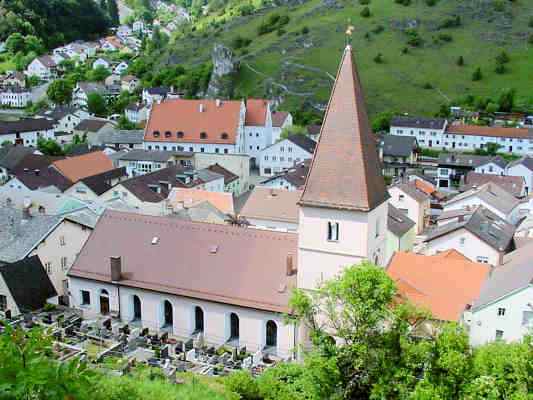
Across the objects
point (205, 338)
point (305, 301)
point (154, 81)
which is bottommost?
point (205, 338)

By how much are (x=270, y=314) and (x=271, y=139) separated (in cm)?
7384

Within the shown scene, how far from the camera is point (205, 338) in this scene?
35.2m

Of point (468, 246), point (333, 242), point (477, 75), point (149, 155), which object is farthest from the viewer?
point (477, 75)

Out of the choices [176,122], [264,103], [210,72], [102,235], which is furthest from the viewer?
[210,72]

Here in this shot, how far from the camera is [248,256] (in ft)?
116

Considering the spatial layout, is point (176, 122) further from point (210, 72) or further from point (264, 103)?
point (210, 72)

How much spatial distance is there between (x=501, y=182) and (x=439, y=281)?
154ft

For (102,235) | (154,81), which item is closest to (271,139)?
(154,81)

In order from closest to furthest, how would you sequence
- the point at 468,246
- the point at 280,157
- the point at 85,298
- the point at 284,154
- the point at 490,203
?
the point at 85,298 → the point at 468,246 → the point at 490,203 → the point at 284,154 → the point at 280,157

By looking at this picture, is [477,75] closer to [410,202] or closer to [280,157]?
[280,157]

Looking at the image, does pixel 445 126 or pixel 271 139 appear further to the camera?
pixel 445 126

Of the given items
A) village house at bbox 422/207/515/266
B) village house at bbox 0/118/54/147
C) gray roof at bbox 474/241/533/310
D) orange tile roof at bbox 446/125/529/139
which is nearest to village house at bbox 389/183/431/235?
village house at bbox 422/207/515/266

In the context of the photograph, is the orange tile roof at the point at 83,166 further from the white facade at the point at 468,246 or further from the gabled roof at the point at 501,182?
the gabled roof at the point at 501,182

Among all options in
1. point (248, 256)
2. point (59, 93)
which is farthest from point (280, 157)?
point (59, 93)
